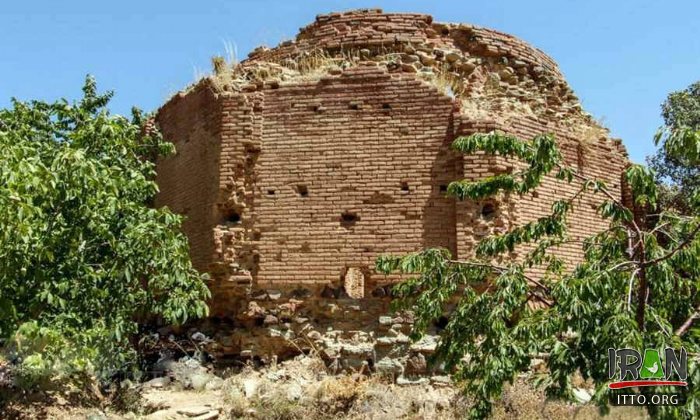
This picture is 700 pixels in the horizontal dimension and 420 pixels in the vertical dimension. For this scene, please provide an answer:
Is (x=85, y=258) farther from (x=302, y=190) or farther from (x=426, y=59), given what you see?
(x=426, y=59)

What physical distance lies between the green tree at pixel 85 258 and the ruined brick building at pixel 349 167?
1.62 metres

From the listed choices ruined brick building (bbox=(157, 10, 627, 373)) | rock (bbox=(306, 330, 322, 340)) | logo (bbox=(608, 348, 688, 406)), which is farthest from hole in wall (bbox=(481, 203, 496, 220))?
logo (bbox=(608, 348, 688, 406))

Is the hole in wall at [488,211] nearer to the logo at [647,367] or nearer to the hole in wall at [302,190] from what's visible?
the hole in wall at [302,190]

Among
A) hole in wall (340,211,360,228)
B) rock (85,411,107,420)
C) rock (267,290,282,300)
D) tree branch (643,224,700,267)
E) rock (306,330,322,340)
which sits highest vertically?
hole in wall (340,211,360,228)

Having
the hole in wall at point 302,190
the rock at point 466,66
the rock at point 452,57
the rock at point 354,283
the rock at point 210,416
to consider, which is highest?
the rock at point 452,57

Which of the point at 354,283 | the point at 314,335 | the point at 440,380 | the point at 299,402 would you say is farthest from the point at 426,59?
the point at 299,402

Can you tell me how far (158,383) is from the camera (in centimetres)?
877

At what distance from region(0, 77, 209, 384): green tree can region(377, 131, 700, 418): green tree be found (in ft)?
8.11

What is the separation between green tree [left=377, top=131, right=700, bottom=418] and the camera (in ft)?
14.1

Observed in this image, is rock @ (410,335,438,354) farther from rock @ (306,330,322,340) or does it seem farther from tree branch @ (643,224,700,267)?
tree branch @ (643,224,700,267)

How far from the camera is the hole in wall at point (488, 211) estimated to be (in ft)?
29.1

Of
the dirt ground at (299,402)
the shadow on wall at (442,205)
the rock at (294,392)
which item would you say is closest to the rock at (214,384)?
the dirt ground at (299,402)

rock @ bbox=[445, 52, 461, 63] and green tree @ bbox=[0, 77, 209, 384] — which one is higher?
rock @ bbox=[445, 52, 461, 63]

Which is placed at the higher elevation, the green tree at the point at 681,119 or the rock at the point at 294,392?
the green tree at the point at 681,119
